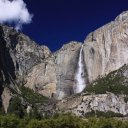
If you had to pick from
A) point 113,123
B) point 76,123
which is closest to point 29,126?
point 76,123

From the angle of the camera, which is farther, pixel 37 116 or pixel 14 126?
pixel 37 116

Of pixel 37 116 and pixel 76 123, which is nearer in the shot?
pixel 76 123

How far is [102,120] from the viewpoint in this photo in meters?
149

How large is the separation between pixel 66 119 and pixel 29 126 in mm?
11823

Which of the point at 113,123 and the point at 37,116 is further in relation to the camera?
the point at 37,116

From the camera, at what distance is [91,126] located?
14612 centimetres

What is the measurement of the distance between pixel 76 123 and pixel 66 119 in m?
3.38

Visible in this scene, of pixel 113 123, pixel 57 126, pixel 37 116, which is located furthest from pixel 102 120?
pixel 37 116

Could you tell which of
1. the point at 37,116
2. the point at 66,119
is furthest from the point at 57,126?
the point at 37,116

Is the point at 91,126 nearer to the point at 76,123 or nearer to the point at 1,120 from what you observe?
the point at 76,123

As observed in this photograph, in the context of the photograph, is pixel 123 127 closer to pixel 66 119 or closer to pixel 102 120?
pixel 102 120

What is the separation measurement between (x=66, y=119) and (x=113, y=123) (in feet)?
48.5

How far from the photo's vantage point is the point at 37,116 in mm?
193500

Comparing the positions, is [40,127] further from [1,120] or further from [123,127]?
[123,127]
